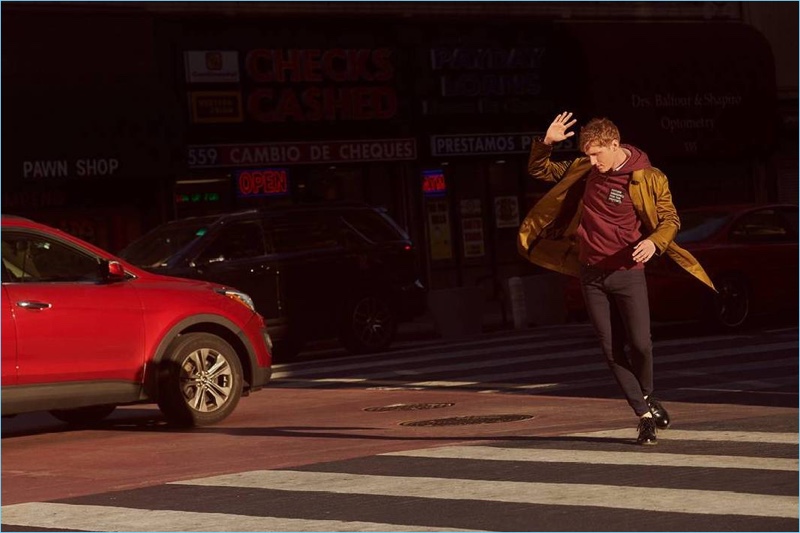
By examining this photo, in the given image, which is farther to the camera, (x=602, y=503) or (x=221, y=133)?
(x=221, y=133)

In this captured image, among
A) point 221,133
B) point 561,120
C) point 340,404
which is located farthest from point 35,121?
point 561,120

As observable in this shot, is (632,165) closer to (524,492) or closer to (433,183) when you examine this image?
(524,492)

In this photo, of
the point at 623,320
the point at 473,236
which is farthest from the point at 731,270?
the point at 473,236

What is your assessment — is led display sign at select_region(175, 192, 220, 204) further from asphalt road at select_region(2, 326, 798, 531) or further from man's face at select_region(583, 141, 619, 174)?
man's face at select_region(583, 141, 619, 174)

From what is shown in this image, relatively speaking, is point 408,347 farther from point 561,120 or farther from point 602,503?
point 602,503

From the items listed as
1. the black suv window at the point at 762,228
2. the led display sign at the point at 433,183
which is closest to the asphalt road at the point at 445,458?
the black suv window at the point at 762,228

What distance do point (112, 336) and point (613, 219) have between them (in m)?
4.48

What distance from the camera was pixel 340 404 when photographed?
1480 centimetres

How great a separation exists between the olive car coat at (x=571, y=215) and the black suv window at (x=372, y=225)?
1069 cm

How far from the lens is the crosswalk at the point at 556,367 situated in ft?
47.8

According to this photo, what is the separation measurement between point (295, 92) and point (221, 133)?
1.64 metres

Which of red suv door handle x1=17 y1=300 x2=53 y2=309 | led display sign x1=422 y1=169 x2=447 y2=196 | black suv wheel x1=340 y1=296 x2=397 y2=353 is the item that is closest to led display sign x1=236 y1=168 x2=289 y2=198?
led display sign x1=422 y1=169 x2=447 y2=196

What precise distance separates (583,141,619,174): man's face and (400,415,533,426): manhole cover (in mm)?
3038

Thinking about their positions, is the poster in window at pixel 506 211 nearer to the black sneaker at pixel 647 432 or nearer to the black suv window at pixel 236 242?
the black suv window at pixel 236 242
